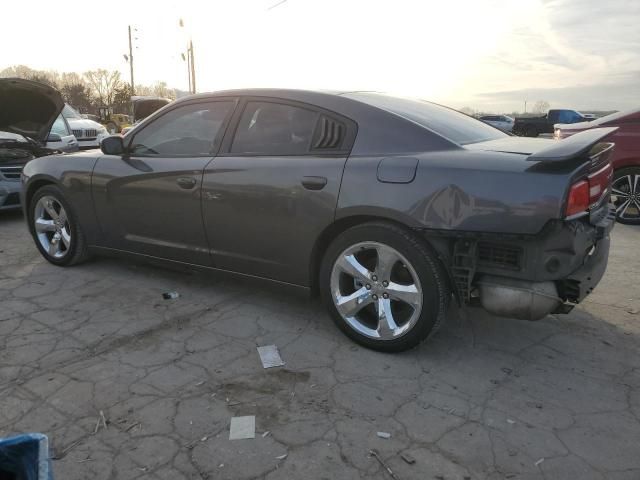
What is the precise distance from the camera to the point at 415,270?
282cm

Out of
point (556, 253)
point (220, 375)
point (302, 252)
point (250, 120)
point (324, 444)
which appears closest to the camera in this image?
point (324, 444)

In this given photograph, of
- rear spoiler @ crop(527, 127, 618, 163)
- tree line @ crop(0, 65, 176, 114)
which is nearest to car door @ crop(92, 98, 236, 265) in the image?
rear spoiler @ crop(527, 127, 618, 163)

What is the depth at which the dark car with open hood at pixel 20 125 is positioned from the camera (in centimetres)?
658

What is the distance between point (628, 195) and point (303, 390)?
581 centimetres

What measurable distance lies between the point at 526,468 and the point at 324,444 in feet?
2.73

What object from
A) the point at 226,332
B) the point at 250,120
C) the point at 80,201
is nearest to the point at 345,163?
the point at 250,120

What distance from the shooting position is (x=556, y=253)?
255 centimetres

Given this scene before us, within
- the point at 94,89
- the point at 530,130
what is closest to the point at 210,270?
the point at 530,130

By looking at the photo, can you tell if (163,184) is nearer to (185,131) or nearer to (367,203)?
(185,131)

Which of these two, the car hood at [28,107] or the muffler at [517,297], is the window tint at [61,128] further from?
the muffler at [517,297]

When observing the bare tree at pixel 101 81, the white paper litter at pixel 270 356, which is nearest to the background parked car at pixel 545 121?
the white paper litter at pixel 270 356

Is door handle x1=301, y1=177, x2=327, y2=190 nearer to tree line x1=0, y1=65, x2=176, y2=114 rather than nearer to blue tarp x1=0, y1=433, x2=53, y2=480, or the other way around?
blue tarp x1=0, y1=433, x2=53, y2=480

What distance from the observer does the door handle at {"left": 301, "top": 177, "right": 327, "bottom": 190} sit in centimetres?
306

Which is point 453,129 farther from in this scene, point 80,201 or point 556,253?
point 80,201
